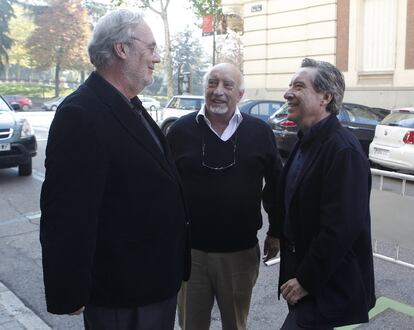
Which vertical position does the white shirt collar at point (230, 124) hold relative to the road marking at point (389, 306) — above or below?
above

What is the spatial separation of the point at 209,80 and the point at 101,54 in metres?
1.08

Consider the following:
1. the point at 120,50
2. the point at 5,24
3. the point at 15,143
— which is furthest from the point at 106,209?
the point at 5,24

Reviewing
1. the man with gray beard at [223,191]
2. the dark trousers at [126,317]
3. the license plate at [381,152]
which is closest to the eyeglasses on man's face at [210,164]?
the man with gray beard at [223,191]

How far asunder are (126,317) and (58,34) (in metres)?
54.5

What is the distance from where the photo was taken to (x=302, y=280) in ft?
6.89

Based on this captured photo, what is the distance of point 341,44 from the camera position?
16.3 metres

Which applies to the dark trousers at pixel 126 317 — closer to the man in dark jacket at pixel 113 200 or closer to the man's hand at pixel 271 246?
the man in dark jacket at pixel 113 200

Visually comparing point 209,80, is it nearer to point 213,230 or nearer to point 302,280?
point 213,230

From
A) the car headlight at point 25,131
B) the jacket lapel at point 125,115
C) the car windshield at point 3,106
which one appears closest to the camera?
the jacket lapel at point 125,115

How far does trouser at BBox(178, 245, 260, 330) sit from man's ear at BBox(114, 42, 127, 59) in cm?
131

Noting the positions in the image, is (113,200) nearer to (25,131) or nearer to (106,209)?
(106,209)

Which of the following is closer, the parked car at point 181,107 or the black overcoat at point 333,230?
the black overcoat at point 333,230

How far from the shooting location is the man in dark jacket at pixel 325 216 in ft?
6.59

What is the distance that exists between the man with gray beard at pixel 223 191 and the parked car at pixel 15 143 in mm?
6636
